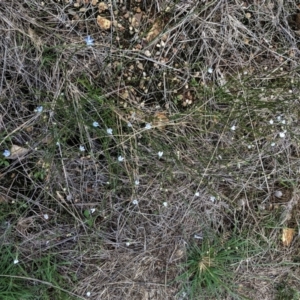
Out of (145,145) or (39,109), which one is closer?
(39,109)

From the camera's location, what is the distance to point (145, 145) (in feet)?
6.02

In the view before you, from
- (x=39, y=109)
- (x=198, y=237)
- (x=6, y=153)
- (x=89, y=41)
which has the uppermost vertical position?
(x=89, y=41)

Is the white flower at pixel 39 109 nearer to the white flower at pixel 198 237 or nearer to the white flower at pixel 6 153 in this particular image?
the white flower at pixel 6 153

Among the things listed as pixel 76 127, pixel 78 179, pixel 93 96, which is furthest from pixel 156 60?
pixel 78 179

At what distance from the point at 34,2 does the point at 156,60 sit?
519 millimetres

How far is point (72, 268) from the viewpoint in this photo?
72.1 inches

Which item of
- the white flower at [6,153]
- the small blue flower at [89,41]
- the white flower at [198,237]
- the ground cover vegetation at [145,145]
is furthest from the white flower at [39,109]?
the white flower at [198,237]

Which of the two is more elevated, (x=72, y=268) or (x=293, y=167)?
(x=293, y=167)

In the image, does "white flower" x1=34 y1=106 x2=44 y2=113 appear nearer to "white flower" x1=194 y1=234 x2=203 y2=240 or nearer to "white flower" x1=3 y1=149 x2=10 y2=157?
"white flower" x1=3 y1=149 x2=10 y2=157

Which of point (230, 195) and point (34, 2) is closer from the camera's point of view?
point (34, 2)

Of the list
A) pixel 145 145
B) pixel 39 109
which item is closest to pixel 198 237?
pixel 145 145

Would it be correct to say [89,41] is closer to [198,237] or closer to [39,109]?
[39,109]

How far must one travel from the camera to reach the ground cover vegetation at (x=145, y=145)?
176 cm

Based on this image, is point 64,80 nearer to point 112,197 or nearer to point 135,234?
point 112,197
